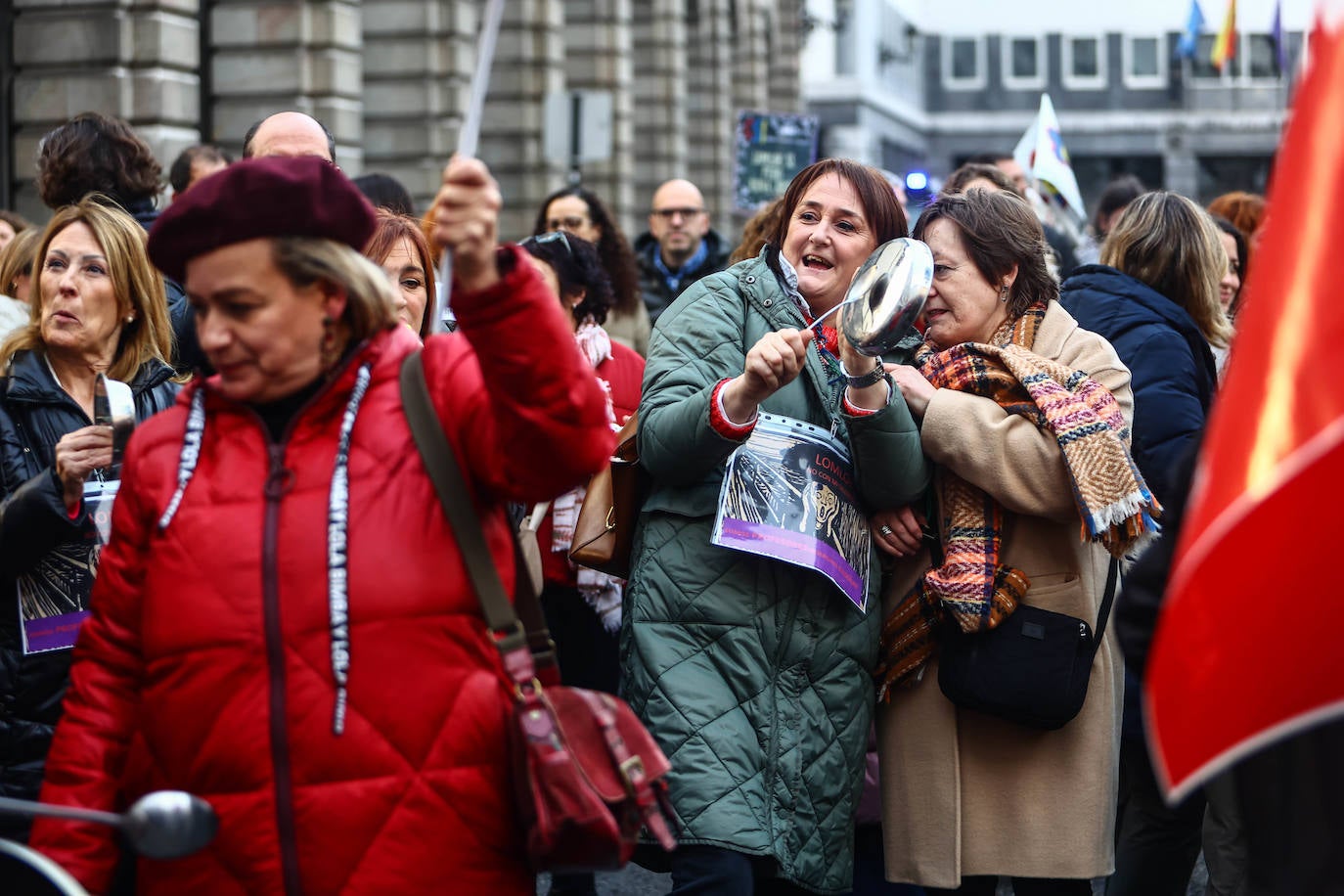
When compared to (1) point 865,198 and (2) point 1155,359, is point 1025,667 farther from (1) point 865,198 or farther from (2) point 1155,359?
(2) point 1155,359

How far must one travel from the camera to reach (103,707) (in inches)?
112

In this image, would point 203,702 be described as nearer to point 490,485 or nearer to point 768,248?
Answer: point 490,485

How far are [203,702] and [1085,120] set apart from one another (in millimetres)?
67595

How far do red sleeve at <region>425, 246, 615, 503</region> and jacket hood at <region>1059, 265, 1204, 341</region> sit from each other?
2799 mm

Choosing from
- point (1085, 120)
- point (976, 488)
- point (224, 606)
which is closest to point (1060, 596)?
point (976, 488)

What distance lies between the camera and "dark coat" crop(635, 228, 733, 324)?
1085cm

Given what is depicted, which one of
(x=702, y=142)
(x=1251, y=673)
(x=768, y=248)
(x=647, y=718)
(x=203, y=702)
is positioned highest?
(x=702, y=142)

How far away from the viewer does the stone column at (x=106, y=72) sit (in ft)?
44.8

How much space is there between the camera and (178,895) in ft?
9.05

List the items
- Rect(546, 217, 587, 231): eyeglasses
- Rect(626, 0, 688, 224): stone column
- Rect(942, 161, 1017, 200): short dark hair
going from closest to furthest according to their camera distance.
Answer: Rect(942, 161, 1017, 200): short dark hair → Rect(546, 217, 587, 231): eyeglasses → Rect(626, 0, 688, 224): stone column

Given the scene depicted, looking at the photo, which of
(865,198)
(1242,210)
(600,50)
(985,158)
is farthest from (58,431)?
(600,50)

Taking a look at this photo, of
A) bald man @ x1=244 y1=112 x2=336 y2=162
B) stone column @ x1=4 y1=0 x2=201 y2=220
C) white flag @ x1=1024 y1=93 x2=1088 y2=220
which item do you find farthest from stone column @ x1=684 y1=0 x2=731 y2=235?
bald man @ x1=244 y1=112 x2=336 y2=162

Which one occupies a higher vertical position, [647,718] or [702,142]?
[702,142]

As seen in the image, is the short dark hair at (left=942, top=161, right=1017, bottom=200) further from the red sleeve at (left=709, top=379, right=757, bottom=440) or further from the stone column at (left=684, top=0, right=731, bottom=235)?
the stone column at (left=684, top=0, right=731, bottom=235)
